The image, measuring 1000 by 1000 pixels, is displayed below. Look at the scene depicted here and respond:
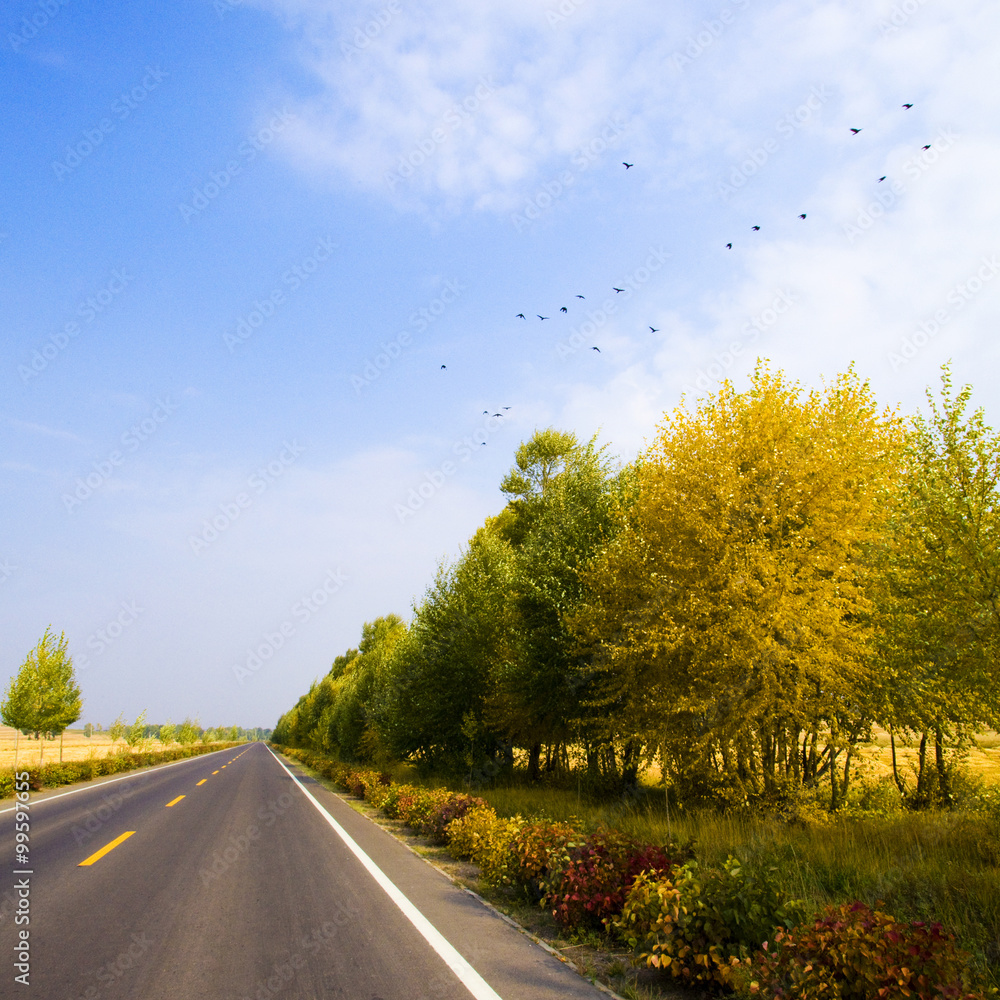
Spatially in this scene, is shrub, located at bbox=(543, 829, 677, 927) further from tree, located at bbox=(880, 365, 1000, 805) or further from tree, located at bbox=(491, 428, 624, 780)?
tree, located at bbox=(491, 428, 624, 780)

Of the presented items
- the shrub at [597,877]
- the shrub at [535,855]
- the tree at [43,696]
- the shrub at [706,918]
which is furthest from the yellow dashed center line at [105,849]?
Result: the tree at [43,696]

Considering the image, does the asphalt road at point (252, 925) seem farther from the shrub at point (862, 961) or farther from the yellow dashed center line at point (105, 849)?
the shrub at point (862, 961)

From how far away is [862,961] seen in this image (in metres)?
3.87

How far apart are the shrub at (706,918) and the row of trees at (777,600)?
6570mm

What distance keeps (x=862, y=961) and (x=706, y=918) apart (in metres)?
1.56

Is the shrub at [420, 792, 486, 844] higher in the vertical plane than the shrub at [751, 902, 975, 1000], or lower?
lower

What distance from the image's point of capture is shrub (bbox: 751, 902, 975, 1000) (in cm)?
365

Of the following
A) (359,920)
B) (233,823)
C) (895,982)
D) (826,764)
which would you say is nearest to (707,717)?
(826,764)

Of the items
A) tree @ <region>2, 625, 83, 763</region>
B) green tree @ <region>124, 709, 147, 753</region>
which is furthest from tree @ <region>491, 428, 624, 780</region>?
green tree @ <region>124, 709, 147, 753</region>

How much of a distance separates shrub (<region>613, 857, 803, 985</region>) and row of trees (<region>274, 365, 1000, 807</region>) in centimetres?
657

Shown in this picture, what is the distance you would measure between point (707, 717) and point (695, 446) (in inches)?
233

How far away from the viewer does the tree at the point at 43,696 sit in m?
32.2

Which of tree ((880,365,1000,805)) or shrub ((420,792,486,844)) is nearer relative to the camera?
tree ((880,365,1000,805))

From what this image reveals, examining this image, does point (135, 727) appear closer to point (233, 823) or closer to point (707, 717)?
point (233, 823)
